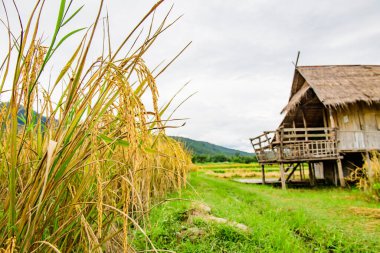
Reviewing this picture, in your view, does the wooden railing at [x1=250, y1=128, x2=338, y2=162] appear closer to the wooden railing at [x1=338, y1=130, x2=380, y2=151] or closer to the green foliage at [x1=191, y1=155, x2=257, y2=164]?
the wooden railing at [x1=338, y1=130, x2=380, y2=151]

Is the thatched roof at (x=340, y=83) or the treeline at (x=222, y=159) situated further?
the treeline at (x=222, y=159)

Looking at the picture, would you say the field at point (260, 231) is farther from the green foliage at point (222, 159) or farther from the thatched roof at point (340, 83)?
the green foliage at point (222, 159)

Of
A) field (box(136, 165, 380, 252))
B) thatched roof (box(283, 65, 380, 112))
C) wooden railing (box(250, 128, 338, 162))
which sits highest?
thatched roof (box(283, 65, 380, 112))

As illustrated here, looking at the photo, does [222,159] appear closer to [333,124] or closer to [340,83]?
[340,83]

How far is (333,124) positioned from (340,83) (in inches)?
87.8

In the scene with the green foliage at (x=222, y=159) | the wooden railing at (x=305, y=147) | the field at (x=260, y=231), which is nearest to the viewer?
the field at (x=260, y=231)

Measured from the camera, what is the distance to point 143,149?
3.36 feet

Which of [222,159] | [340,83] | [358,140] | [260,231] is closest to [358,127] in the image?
[358,140]

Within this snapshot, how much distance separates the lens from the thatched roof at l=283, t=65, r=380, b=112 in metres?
11.8

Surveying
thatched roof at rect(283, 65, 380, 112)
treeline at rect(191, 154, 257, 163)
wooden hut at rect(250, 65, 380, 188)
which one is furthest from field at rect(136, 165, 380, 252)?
treeline at rect(191, 154, 257, 163)

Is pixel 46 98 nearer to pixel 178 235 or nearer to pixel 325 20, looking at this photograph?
pixel 178 235

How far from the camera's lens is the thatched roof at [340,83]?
38.6ft

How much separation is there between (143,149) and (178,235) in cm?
243

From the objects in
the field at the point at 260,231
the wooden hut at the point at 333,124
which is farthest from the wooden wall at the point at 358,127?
the field at the point at 260,231
